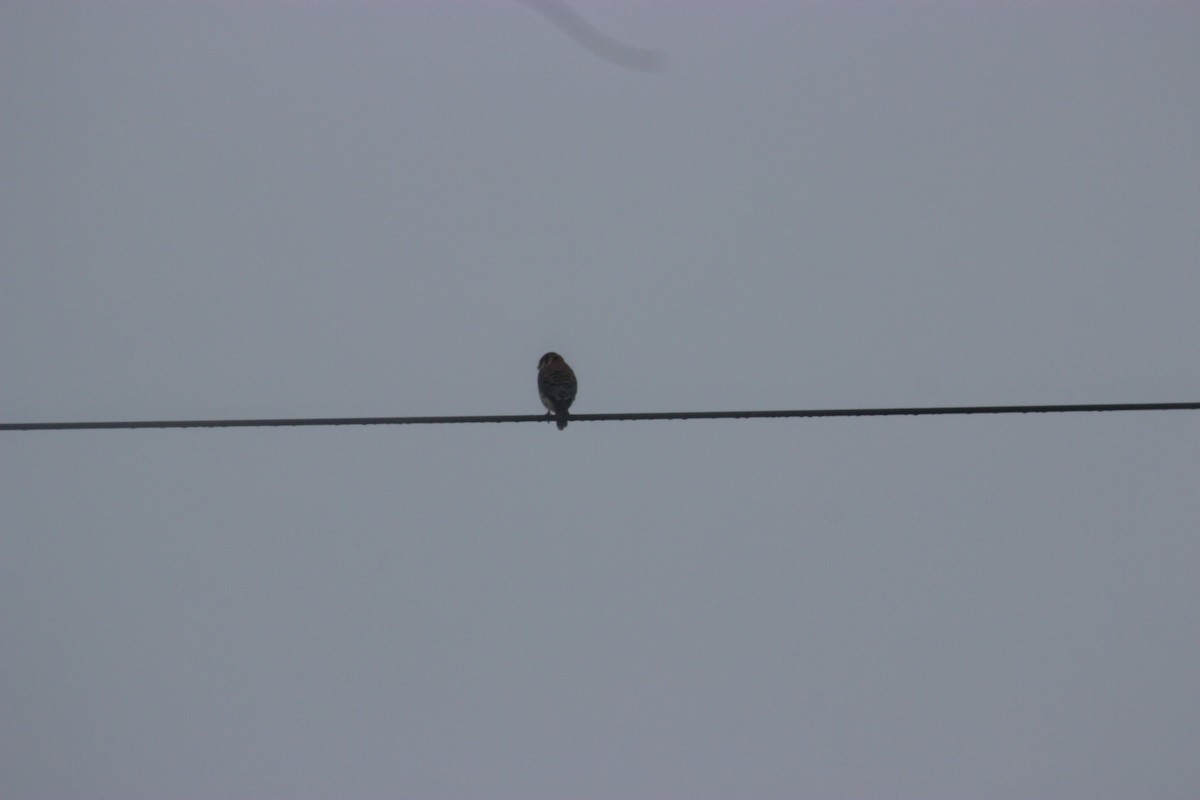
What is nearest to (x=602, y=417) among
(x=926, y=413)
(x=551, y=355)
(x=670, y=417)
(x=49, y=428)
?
(x=670, y=417)

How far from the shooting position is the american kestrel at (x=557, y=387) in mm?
13805

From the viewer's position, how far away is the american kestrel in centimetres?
1380

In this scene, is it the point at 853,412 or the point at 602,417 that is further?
the point at 602,417

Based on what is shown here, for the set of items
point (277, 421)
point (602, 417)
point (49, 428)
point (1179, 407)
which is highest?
point (1179, 407)

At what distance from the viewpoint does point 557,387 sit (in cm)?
1384

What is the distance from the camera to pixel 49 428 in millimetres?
8258

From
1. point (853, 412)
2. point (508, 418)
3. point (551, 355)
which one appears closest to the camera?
point (853, 412)

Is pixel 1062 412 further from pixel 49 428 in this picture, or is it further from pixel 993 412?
pixel 49 428

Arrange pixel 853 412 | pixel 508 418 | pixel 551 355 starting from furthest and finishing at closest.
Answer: pixel 551 355
pixel 508 418
pixel 853 412

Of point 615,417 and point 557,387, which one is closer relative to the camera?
point 615,417

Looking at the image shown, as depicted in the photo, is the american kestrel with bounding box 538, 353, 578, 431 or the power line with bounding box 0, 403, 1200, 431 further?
the american kestrel with bounding box 538, 353, 578, 431

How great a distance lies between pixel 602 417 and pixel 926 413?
2.08 meters

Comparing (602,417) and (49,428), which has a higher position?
(602,417)

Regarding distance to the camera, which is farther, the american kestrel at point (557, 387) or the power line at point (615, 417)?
the american kestrel at point (557, 387)
